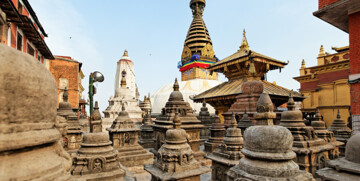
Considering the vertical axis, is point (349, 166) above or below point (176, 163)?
above

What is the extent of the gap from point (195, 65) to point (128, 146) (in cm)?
2310

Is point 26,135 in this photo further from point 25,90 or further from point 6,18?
point 6,18

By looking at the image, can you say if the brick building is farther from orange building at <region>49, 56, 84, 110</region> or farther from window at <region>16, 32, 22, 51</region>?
orange building at <region>49, 56, 84, 110</region>

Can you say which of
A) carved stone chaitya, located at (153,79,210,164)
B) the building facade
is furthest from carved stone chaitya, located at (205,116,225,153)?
the building facade

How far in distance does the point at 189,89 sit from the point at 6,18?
71.5ft

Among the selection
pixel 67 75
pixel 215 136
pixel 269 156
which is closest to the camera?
pixel 269 156

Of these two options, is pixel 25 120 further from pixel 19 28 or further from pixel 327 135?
pixel 19 28

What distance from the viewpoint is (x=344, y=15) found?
790 centimetres

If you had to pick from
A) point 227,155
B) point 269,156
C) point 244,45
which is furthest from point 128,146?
point 244,45

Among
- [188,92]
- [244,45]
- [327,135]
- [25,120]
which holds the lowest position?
[327,135]

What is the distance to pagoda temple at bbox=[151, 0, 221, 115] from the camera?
28.3 metres

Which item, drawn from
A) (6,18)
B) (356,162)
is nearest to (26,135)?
Result: (356,162)

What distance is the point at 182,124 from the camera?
8273mm

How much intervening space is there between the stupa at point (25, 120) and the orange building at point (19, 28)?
8.20 meters
